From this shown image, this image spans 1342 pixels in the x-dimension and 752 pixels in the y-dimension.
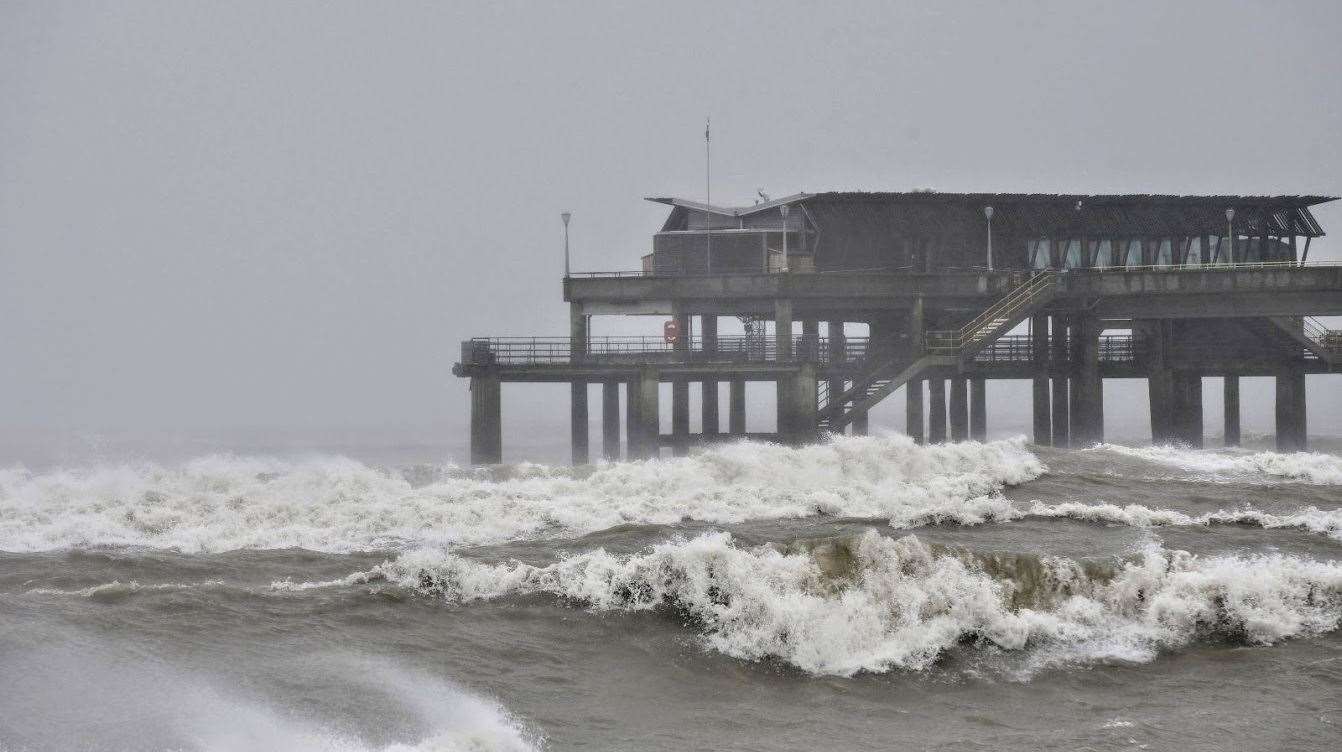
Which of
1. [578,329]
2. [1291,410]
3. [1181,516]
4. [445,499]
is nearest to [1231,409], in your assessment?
[1291,410]

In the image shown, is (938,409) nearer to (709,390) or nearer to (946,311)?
(946,311)

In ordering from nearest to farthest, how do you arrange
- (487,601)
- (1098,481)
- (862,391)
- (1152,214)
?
(487,601)
(1098,481)
(862,391)
(1152,214)

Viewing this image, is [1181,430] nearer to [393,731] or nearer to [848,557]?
[848,557]

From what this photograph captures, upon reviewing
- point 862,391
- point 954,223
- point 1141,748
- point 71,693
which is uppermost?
point 954,223

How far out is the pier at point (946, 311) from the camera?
137ft

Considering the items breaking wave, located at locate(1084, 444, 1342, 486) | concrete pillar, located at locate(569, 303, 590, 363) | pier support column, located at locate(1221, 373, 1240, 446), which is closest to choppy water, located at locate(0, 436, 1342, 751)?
breaking wave, located at locate(1084, 444, 1342, 486)

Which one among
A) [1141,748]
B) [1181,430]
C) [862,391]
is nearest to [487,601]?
[1141,748]

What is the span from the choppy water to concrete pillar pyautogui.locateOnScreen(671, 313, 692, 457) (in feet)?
65.6

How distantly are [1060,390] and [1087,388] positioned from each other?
3.50 metres

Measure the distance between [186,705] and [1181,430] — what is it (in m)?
43.4

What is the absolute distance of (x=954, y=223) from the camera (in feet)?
162

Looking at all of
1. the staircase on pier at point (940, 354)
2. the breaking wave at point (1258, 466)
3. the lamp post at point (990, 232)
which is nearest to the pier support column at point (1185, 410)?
the staircase on pier at point (940, 354)

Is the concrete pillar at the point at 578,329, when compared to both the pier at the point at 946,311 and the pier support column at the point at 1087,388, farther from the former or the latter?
the pier support column at the point at 1087,388

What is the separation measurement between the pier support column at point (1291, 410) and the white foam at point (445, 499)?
2450 centimetres
